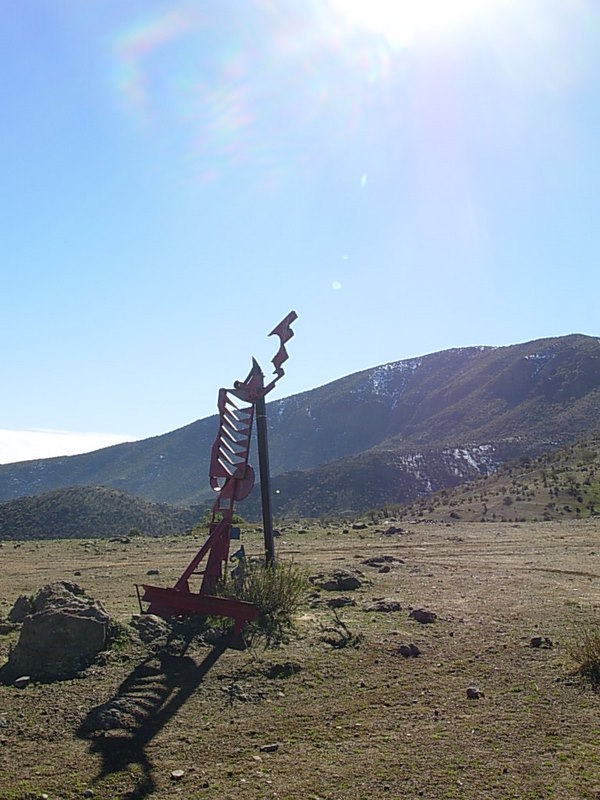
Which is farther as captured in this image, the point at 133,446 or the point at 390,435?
the point at 133,446

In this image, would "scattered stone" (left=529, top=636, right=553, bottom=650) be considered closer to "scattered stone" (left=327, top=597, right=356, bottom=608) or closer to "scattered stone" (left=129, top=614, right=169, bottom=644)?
"scattered stone" (left=327, top=597, right=356, bottom=608)

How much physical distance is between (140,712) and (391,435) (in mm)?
98930

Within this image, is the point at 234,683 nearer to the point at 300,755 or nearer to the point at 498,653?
the point at 300,755

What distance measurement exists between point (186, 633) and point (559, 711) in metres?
4.25

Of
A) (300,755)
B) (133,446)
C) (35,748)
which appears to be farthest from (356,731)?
(133,446)

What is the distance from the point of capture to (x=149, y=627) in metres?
8.20

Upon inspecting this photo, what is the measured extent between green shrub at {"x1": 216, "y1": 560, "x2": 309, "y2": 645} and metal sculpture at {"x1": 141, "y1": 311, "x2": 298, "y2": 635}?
288 millimetres

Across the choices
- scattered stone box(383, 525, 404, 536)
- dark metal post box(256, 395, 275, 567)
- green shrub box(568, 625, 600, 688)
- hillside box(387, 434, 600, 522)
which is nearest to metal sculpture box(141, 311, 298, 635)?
dark metal post box(256, 395, 275, 567)

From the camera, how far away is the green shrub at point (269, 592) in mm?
9070

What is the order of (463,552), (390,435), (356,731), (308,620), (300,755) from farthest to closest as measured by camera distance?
(390,435) < (463,552) < (308,620) < (356,731) < (300,755)

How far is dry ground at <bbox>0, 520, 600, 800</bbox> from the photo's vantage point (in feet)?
15.9

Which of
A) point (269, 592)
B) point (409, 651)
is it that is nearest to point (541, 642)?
point (409, 651)

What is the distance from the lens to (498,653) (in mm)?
7809

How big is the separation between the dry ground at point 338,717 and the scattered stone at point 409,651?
107 mm
